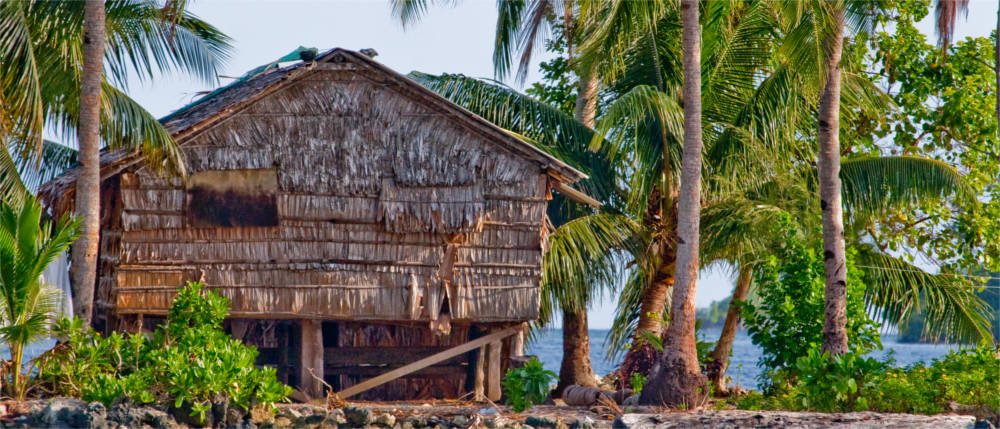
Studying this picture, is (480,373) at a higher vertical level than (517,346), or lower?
lower

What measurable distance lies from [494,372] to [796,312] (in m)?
4.15

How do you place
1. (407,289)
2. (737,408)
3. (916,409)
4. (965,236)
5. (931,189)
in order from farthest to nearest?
1. (965,236)
2. (931,189)
3. (407,289)
4. (737,408)
5. (916,409)

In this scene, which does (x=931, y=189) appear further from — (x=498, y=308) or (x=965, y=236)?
(x=498, y=308)

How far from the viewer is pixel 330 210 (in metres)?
13.4

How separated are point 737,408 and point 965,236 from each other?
6520 millimetres

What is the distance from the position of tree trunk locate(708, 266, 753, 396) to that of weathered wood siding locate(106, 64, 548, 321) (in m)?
4.15

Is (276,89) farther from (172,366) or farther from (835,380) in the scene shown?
(835,380)

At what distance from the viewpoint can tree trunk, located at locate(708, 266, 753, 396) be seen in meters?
16.6

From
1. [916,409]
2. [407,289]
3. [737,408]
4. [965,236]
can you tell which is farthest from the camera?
[965,236]

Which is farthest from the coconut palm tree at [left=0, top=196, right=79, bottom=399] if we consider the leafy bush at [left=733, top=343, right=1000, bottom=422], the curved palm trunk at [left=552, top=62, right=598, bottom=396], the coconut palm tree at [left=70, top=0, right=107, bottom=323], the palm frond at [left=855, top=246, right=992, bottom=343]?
the palm frond at [left=855, top=246, right=992, bottom=343]

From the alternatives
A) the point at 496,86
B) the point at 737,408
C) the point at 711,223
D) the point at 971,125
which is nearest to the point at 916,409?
the point at 737,408

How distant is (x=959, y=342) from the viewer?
16.2m

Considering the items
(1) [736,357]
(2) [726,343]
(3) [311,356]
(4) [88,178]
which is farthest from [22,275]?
(1) [736,357]

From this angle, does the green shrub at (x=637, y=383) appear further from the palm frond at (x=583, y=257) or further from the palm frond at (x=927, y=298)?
the palm frond at (x=927, y=298)
